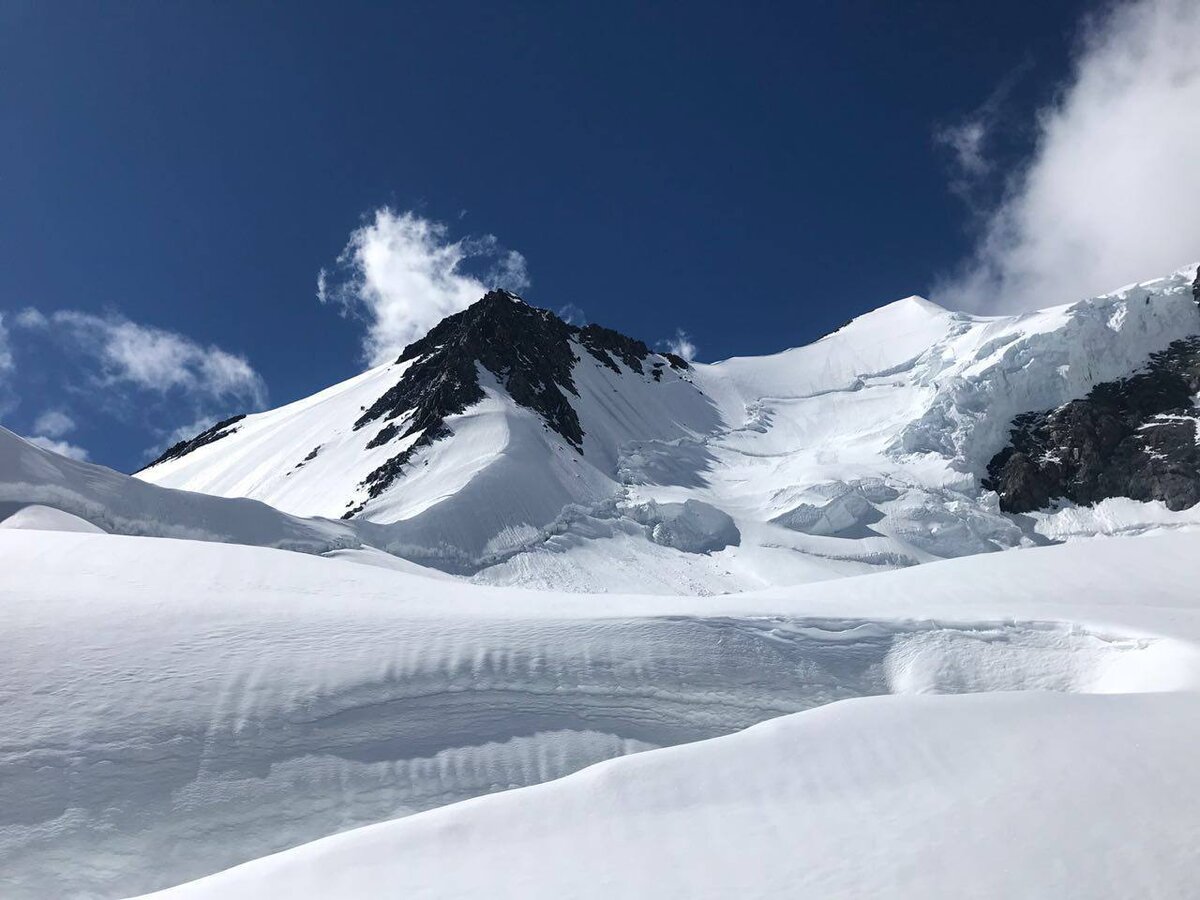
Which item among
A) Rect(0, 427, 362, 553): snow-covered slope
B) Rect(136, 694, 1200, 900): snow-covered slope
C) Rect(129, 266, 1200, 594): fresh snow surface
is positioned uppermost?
Rect(129, 266, 1200, 594): fresh snow surface

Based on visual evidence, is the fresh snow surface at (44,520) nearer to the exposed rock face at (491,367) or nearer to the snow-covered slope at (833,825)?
the snow-covered slope at (833,825)

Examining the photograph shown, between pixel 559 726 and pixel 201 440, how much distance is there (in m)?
77.7

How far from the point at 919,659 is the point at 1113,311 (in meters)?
54.8

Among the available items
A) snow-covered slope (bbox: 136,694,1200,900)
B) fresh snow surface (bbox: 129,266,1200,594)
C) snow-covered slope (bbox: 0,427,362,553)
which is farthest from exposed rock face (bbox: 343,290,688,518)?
snow-covered slope (bbox: 136,694,1200,900)

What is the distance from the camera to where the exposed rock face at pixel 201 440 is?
238 ft

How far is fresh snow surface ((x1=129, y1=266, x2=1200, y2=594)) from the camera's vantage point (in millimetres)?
36250

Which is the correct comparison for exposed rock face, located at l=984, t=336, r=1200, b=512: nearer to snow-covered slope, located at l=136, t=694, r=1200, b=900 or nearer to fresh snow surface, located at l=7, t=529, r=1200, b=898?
fresh snow surface, located at l=7, t=529, r=1200, b=898

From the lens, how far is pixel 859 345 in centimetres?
7469

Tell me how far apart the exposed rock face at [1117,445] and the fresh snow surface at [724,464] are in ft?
4.16

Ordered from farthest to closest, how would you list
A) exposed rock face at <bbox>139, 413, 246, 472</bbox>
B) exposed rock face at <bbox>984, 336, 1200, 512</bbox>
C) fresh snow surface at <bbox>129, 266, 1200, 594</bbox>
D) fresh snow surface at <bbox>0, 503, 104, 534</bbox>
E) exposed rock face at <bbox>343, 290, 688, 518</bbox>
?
exposed rock face at <bbox>139, 413, 246, 472</bbox>
exposed rock face at <bbox>343, 290, 688, 518</bbox>
exposed rock face at <bbox>984, 336, 1200, 512</bbox>
fresh snow surface at <bbox>129, 266, 1200, 594</bbox>
fresh snow surface at <bbox>0, 503, 104, 534</bbox>

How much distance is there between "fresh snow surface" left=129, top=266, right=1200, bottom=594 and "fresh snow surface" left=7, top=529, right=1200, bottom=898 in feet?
68.8

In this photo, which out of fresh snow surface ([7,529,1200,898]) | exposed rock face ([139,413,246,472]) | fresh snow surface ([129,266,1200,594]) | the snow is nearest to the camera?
the snow

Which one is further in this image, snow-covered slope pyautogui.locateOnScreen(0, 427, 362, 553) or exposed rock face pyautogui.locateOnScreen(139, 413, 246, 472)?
exposed rock face pyautogui.locateOnScreen(139, 413, 246, 472)

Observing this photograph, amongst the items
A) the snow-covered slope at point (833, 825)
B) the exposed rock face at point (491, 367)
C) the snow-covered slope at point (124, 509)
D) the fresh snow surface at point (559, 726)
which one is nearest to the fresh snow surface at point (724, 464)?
the exposed rock face at point (491, 367)
